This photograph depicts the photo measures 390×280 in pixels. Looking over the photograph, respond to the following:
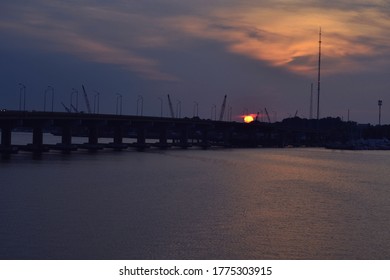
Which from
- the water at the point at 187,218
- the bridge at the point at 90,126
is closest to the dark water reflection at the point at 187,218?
the water at the point at 187,218

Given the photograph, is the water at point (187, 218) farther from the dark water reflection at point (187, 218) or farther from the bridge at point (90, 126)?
the bridge at point (90, 126)

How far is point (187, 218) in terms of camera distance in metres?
32.7

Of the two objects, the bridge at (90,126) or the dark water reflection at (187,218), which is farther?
the bridge at (90,126)

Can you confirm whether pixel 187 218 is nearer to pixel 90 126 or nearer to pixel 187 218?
pixel 187 218

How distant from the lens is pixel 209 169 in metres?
70.3

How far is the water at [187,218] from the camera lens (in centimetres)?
2509

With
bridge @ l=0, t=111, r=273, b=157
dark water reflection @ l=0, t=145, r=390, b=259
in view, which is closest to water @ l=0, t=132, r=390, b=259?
dark water reflection @ l=0, t=145, r=390, b=259

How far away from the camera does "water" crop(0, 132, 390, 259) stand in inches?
988

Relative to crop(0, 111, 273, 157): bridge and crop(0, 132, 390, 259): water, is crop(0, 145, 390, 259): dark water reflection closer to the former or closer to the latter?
crop(0, 132, 390, 259): water

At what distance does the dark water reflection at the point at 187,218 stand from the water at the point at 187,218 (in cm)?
4
